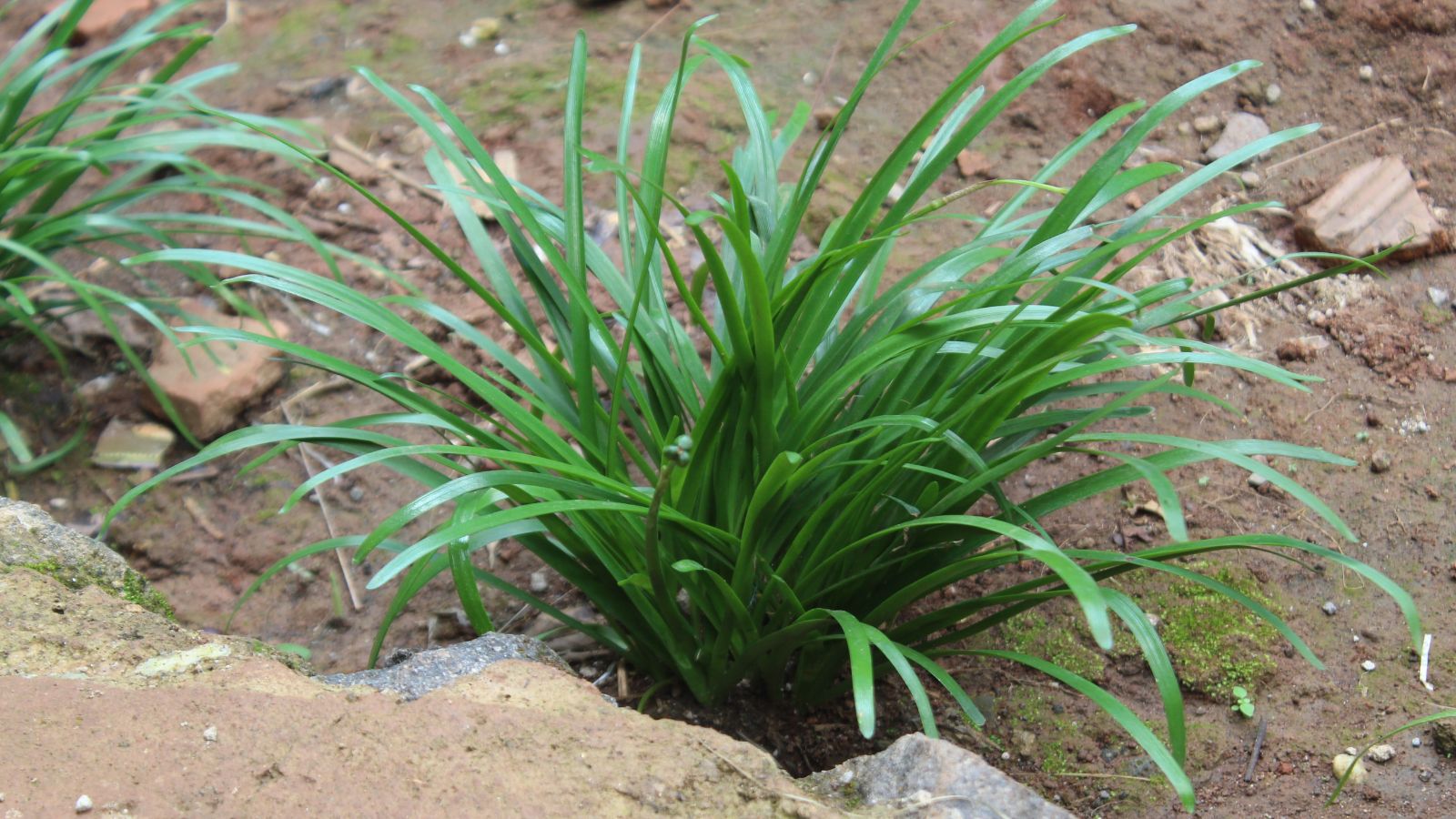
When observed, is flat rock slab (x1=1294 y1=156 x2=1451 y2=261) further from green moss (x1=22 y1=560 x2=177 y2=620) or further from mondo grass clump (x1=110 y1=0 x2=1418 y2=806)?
green moss (x1=22 y1=560 x2=177 y2=620)

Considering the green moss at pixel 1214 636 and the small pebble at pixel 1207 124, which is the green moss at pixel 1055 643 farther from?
the small pebble at pixel 1207 124

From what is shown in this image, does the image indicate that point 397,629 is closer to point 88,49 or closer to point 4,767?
point 4,767

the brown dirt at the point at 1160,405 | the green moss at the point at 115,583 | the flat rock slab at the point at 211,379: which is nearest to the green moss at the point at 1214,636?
the brown dirt at the point at 1160,405

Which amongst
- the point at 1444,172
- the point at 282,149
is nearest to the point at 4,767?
the point at 282,149

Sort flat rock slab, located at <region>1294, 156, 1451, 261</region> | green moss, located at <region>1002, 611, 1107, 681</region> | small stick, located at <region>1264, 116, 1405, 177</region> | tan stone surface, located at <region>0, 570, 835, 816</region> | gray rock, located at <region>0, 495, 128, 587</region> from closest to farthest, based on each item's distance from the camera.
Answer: tan stone surface, located at <region>0, 570, 835, 816</region>, gray rock, located at <region>0, 495, 128, 587</region>, green moss, located at <region>1002, 611, 1107, 681</region>, flat rock slab, located at <region>1294, 156, 1451, 261</region>, small stick, located at <region>1264, 116, 1405, 177</region>

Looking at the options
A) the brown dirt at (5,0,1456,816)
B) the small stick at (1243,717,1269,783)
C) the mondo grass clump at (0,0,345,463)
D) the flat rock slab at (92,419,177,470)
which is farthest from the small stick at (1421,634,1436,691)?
the flat rock slab at (92,419,177,470)

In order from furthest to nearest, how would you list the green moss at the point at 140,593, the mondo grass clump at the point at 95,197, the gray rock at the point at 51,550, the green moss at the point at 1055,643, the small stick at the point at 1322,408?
1. the mondo grass clump at the point at 95,197
2. the small stick at the point at 1322,408
3. the green moss at the point at 1055,643
4. the green moss at the point at 140,593
5. the gray rock at the point at 51,550

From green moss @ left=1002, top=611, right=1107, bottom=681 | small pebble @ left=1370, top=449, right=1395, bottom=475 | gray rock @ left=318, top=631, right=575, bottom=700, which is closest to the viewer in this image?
gray rock @ left=318, top=631, right=575, bottom=700

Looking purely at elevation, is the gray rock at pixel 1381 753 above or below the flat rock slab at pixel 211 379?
below
